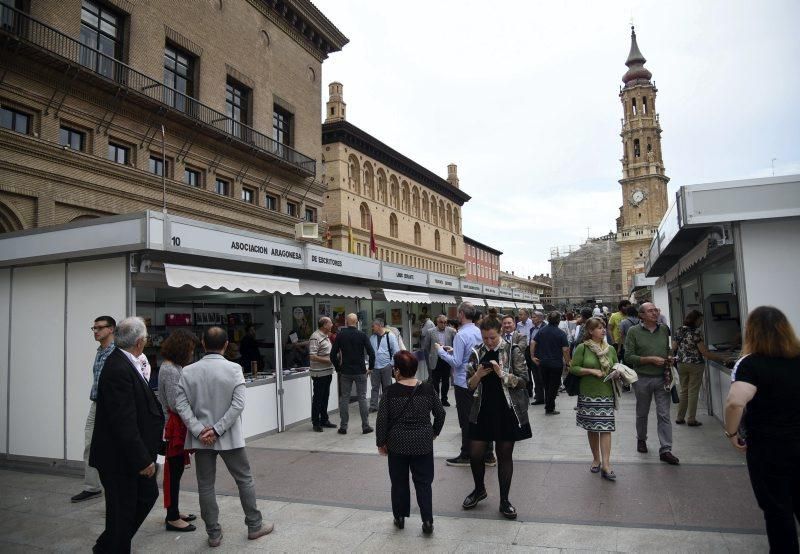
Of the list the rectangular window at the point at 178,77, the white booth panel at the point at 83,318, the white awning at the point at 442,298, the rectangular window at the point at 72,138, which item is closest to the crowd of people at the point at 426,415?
the white booth panel at the point at 83,318

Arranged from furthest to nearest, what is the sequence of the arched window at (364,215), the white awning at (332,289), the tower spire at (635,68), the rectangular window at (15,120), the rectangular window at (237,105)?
1. the tower spire at (635,68)
2. the arched window at (364,215)
3. the rectangular window at (237,105)
4. the rectangular window at (15,120)
5. the white awning at (332,289)

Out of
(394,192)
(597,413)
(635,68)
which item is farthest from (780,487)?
(635,68)

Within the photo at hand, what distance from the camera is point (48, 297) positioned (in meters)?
7.59

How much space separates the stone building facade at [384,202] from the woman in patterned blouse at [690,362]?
3054 cm

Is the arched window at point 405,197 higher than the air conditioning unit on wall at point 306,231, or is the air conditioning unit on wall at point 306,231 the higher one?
the arched window at point 405,197

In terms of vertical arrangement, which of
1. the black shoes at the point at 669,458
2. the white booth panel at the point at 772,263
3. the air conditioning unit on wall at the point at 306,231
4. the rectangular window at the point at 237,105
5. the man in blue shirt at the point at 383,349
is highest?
the rectangular window at the point at 237,105

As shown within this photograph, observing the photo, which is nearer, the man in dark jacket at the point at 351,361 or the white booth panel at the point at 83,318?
the white booth panel at the point at 83,318

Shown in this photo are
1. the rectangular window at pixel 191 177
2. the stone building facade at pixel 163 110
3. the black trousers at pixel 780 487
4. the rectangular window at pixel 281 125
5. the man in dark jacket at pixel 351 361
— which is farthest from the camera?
the rectangular window at pixel 281 125

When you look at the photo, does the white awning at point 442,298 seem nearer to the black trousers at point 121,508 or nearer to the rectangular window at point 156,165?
the rectangular window at point 156,165

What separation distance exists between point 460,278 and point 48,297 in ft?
53.0

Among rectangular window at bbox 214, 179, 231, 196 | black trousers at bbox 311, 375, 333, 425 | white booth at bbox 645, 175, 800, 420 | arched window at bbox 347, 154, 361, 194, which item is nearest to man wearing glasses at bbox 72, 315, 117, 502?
black trousers at bbox 311, 375, 333, 425

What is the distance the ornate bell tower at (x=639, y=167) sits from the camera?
8800 centimetres

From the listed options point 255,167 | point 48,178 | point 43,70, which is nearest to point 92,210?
point 48,178

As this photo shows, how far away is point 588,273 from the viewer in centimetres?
8938
